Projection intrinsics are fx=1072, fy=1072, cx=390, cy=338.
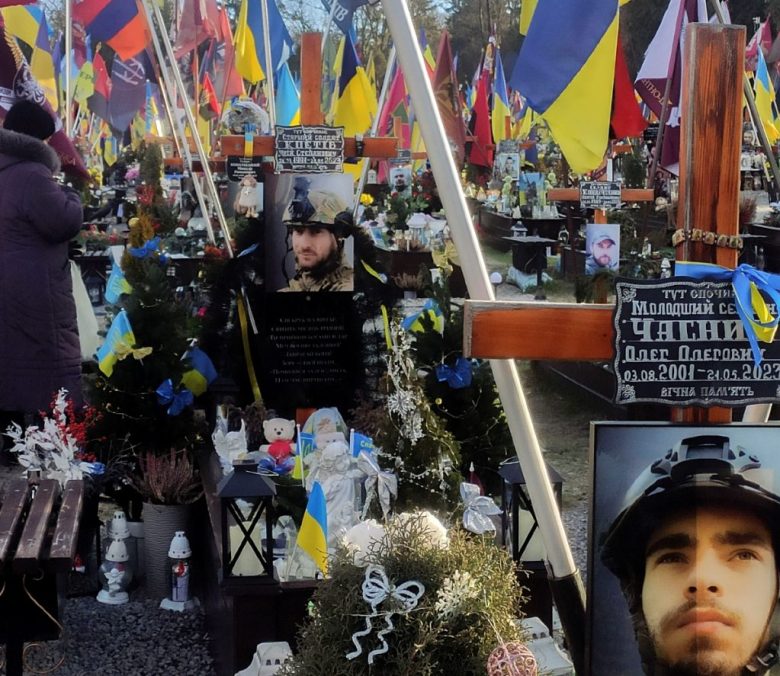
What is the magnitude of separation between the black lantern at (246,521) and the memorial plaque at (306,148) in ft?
9.28

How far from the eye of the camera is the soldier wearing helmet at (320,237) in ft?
20.4

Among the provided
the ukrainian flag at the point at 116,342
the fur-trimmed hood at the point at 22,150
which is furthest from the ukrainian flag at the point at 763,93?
the ukrainian flag at the point at 116,342

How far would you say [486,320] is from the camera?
2242 mm

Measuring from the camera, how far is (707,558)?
7.65ft

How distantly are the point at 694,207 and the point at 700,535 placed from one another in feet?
2.34

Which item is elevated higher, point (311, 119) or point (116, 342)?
point (311, 119)

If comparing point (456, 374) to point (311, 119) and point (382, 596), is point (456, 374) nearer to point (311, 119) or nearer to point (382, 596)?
point (311, 119)

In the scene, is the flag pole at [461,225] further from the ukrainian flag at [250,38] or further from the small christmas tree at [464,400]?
the ukrainian flag at [250,38]

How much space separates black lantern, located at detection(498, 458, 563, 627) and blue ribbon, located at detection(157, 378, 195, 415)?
2.13 m

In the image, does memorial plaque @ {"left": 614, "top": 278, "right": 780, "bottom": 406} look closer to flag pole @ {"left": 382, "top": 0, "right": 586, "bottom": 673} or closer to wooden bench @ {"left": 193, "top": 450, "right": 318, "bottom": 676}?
flag pole @ {"left": 382, "top": 0, "right": 586, "bottom": 673}

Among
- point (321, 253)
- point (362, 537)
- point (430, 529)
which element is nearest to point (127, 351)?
point (321, 253)

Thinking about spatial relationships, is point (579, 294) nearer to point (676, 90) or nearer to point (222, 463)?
point (676, 90)

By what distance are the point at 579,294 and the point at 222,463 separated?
3.85 meters

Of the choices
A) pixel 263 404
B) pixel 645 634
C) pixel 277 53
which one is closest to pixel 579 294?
pixel 263 404
